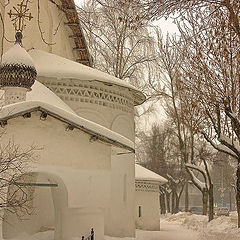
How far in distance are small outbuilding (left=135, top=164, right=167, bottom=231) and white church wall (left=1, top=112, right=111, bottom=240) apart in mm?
11824

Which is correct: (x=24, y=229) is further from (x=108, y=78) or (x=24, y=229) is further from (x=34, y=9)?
(x=34, y=9)

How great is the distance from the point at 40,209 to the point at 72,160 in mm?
3525

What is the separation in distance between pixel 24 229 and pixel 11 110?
4.54m

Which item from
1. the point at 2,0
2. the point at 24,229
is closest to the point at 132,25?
the point at 24,229

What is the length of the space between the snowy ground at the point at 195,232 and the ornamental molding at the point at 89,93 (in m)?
4.36

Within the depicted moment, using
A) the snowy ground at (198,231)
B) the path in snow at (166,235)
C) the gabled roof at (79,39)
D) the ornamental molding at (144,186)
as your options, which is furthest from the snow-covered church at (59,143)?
the ornamental molding at (144,186)

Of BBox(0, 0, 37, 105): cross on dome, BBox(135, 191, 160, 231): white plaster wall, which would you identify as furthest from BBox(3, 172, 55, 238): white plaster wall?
BBox(135, 191, 160, 231): white plaster wall

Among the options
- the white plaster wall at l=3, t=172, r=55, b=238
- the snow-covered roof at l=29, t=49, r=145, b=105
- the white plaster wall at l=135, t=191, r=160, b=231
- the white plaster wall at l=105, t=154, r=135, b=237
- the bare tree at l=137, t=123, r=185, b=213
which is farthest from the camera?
the bare tree at l=137, t=123, r=185, b=213

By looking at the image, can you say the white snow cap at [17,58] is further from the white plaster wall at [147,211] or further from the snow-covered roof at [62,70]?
the white plaster wall at [147,211]

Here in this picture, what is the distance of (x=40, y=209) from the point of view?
1286 cm

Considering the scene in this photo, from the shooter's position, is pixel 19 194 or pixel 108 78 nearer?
pixel 19 194

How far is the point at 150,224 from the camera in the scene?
884 inches

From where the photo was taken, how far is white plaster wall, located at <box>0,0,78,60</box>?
15.4m

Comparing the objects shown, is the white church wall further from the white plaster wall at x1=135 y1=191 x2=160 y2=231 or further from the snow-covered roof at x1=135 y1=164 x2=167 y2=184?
the white plaster wall at x1=135 y1=191 x2=160 y2=231
